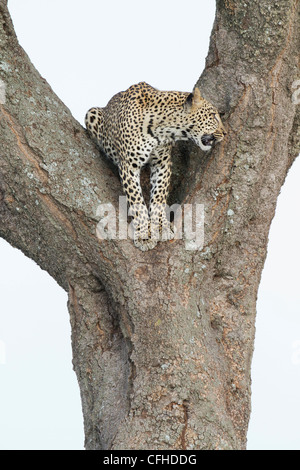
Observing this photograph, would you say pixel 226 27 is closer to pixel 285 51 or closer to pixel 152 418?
pixel 285 51

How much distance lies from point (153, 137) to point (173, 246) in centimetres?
118

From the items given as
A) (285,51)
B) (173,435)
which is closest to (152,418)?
(173,435)

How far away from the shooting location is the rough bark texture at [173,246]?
7047mm

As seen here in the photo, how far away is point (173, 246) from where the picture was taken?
23.9 ft

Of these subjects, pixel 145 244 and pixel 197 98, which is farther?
pixel 197 98

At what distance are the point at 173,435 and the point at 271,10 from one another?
4282 mm

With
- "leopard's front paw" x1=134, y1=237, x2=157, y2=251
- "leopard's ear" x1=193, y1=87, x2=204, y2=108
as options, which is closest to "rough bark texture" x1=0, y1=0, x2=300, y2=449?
"leopard's front paw" x1=134, y1=237, x2=157, y2=251
